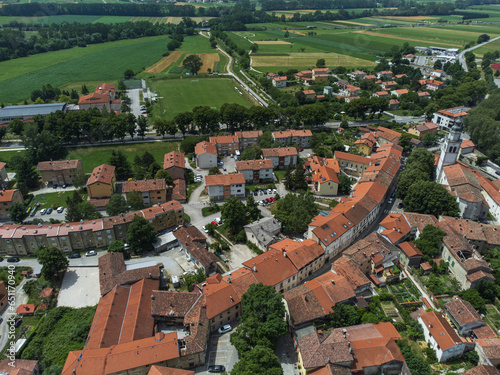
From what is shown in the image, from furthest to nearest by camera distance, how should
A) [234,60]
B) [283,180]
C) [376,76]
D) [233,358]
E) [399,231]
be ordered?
[234,60], [376,76], [283,180], [399,231], [233,358]

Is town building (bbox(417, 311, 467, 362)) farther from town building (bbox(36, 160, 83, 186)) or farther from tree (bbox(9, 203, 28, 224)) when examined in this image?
town building (bbox(36, 160, 83, 186))

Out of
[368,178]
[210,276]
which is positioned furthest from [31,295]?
[368,178]

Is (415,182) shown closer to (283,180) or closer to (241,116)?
(283,180)

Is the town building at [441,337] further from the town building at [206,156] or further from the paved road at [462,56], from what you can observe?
the paved road at [462,56]

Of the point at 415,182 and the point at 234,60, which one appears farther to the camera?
the point at 234,60

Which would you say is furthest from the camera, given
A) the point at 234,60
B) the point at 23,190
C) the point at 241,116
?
the point at 234,60

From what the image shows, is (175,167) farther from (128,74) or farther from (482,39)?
(482,39)

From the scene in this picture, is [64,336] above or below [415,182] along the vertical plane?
below
